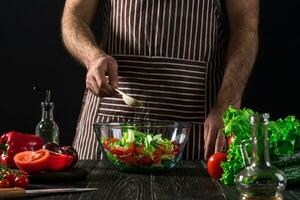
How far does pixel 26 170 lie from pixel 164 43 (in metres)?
1.12

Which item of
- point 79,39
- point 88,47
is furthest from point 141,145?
point 79,39

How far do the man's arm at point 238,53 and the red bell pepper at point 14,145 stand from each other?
27.9 inches

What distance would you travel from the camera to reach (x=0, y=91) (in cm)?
374

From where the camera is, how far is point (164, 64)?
298 cm

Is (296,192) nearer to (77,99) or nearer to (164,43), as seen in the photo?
(164,43)

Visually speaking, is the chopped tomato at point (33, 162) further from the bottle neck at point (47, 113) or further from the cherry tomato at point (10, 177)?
the bottle neck at point (47, 113)

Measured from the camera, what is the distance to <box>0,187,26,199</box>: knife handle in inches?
67.6

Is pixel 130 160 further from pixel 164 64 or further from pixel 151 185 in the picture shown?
Result: pixel 164 64

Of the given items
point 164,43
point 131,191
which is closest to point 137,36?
point 164,43

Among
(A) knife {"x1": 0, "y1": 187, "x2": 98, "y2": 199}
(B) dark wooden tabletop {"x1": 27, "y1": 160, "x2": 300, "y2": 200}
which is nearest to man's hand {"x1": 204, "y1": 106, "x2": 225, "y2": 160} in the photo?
(B) dark wooden tabletop {"x1": 27, "y1": 160, "x2": 300, "y2": 200}

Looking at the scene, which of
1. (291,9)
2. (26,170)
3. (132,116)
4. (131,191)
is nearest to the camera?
(131,191)

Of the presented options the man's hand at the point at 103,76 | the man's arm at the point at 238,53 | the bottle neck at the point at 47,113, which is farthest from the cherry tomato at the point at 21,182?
the man's arm at the point at 238,53

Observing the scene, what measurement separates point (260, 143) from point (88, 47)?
1427mm

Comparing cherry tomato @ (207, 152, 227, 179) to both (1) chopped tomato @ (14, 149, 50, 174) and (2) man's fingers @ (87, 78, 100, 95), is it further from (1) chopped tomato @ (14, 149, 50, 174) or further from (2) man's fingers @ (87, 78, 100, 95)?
(2) man's fingers @ (87, 78, 100, 95)
